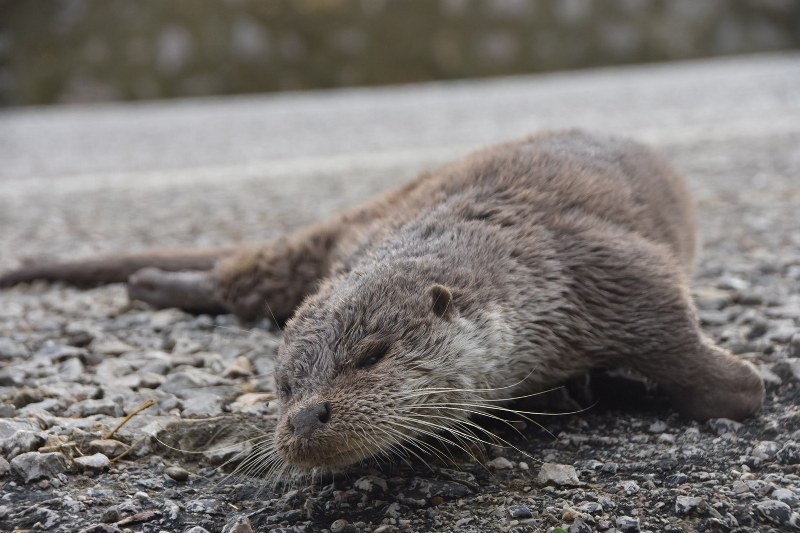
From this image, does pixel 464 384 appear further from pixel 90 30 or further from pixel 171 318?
pixel 90 30

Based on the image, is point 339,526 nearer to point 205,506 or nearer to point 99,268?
point 205,506

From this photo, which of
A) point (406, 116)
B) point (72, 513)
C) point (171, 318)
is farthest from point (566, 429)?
point (406, 116)

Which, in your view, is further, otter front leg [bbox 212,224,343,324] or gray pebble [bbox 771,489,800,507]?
otter front leg [bbox 212,224,343,324]

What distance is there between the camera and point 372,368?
244cm

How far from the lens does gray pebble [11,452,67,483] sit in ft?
7.88

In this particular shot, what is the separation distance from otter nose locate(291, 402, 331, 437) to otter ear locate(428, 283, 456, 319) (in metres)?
0.46

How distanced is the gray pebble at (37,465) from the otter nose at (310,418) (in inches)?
27.0

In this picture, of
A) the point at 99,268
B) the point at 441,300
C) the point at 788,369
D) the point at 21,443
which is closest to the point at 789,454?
the point at 788,369

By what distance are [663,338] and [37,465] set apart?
186 centimetres

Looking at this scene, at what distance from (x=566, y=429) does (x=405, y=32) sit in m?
15.3

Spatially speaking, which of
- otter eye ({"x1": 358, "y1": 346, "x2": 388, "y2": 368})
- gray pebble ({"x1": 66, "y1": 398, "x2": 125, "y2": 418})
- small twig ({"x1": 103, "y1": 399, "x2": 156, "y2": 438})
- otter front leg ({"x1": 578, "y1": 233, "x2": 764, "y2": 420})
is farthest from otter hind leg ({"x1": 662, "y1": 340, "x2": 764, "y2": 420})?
gray pebble ({"x1": 66, "y1": 398, "x2": 125, "y2": 418})

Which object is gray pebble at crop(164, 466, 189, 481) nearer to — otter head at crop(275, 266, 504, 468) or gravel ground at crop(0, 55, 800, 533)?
gravel ground at crop(0, 55, 800, 533)

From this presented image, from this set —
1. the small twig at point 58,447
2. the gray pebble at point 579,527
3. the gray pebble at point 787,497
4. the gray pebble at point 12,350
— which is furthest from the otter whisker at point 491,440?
the gray pebble at point 12,350

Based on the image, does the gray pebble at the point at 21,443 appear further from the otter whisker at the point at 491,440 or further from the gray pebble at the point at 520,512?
the gray pebble at the point at 520,512
